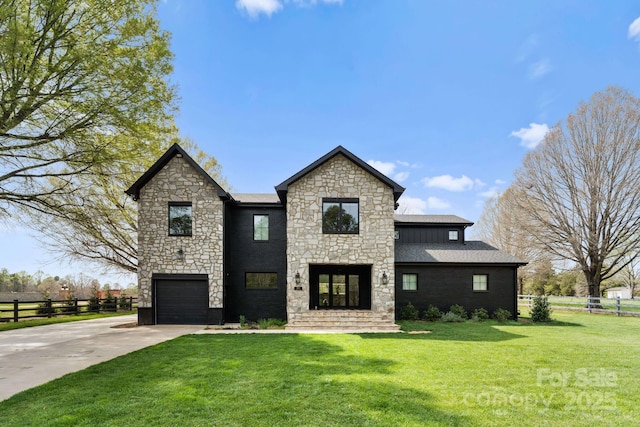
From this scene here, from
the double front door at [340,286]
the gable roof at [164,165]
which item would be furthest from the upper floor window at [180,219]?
the double front door at [340,286]

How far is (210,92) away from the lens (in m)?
19.4

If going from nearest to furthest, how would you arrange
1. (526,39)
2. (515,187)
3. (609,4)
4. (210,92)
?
(609,4)
(526,39)
(210,92)
(515,187)

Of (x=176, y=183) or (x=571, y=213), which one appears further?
(x=571, y=213)

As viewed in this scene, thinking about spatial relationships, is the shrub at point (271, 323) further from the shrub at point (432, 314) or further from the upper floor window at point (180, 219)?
the shrub at point (432, 314)

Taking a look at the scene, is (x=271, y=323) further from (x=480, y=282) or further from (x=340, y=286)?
(x=480, y=282)

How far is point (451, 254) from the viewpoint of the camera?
54.6 ft

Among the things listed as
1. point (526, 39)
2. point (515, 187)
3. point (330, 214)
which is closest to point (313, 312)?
point (330, 214)

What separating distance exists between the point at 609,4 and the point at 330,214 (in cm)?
1413

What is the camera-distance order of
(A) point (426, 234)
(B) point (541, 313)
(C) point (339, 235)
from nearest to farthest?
(C) point (339, 235)
(B) point (541, 313)
(A) point (426, 234)

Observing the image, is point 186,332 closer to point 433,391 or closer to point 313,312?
point 313,312

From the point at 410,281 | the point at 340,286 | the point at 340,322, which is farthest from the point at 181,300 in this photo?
the point at 410,281

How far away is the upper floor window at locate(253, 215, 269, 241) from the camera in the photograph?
50.5 feet

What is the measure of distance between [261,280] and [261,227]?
2.45m

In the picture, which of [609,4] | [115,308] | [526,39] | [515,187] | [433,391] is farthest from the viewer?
[515,187]
